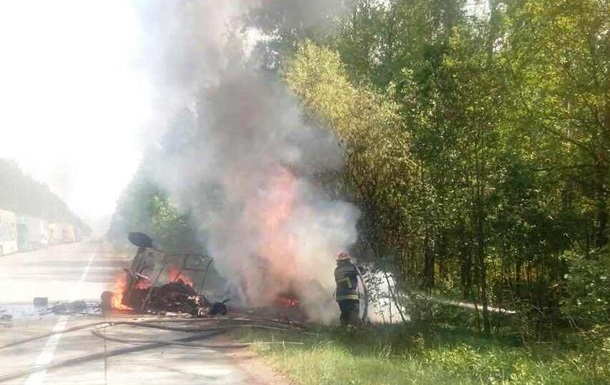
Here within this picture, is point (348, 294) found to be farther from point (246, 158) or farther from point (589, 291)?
point (246, 158)

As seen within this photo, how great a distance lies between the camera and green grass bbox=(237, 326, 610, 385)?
9.66 m

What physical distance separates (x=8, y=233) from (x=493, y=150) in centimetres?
4449

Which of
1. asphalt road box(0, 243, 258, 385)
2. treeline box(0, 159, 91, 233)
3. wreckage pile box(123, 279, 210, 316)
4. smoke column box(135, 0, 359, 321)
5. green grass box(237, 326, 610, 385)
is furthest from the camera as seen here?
treeline box(0, 159, 91, 233)

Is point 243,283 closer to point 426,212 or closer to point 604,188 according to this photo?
point 426,212

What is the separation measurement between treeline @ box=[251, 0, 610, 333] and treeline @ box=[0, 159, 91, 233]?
82156 millimetres

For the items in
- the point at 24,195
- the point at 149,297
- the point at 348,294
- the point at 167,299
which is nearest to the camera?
the point at 348,294

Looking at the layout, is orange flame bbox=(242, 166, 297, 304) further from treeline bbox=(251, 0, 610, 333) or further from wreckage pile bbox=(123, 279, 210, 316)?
treeline bbox=(251, 0, 610, 333)

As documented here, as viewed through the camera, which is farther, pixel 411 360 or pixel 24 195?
pixel 24 195

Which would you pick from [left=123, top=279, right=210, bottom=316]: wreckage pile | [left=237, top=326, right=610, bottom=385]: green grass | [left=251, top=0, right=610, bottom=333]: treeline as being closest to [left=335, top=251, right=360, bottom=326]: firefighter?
[left=237, top=326, right=610, bottom=385]: green grass

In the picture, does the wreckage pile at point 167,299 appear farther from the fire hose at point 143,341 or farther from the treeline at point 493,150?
the treeline at point 493,150

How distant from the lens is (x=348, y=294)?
564 inches

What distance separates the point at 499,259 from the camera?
63.2 ft

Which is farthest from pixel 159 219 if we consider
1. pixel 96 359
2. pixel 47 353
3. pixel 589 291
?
pixel 589 291

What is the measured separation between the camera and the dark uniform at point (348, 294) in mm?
14289
